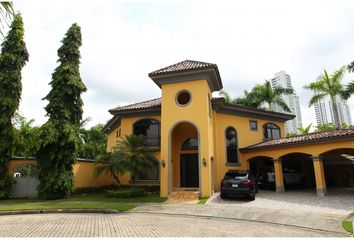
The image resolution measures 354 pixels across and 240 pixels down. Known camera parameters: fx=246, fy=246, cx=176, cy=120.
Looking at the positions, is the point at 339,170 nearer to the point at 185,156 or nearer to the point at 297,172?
the point at 297,172

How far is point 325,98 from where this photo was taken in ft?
78.7

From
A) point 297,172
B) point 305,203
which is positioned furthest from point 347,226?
point 297,172

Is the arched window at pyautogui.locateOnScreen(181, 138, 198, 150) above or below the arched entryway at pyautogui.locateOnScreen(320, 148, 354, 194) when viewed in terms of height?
above

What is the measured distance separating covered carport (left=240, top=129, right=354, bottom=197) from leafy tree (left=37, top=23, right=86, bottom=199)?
13.3 meters

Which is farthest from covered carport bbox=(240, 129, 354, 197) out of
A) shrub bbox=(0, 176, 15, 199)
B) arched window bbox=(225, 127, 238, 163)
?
shrub bbox=(0, 176, 15, 199)

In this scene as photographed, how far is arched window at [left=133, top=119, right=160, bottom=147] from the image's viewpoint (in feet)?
65.7

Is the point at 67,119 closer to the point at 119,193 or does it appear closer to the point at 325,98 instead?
the point at 119,193

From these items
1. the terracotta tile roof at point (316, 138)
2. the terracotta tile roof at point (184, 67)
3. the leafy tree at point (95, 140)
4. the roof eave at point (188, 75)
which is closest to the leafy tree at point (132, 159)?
the roof eave at point (188, 75)

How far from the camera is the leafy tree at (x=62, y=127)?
16.5m

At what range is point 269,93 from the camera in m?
30.2

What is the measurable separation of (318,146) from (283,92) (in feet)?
51.8

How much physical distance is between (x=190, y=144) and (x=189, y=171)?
2.12m

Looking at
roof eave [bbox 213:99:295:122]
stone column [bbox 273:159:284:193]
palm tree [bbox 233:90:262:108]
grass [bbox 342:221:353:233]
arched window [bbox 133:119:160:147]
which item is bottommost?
grass [bbox 342:221:353:233]

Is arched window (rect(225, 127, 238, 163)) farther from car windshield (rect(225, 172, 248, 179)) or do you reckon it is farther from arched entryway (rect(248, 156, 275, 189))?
car windshield (rect(225, 172, 248, 179))
